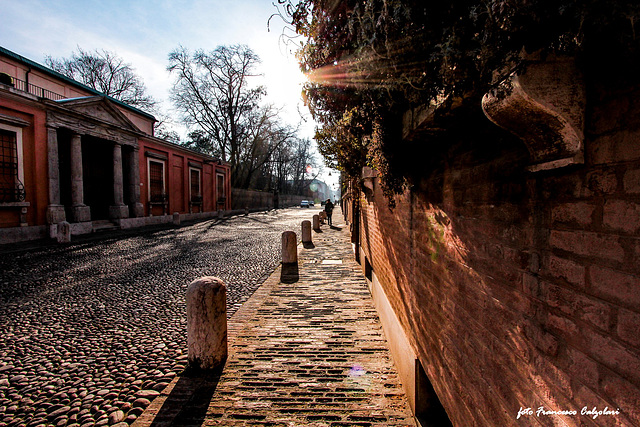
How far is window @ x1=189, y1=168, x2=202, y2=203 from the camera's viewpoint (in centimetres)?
2441

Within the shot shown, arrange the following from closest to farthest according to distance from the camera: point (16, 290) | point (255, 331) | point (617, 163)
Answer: point (617, 163), point (255, 331), point (16, 290)

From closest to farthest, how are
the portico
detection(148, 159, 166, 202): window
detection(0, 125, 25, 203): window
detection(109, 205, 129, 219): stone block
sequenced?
1. detection(0, 125, 25, 203): window
2. the portico
3. detection(109, 205, 129, 219): stone block
4. detection(148, 159, 166, 202): window

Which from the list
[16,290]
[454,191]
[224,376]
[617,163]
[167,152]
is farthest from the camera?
[167,152]

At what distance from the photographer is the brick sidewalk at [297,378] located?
2.42m

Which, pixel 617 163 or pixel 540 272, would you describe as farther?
pixel 540 272

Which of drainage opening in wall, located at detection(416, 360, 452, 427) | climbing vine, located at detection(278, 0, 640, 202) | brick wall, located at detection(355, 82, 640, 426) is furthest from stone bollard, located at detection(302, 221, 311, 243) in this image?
brick wall, located at detection(355, 82, 640, 426)

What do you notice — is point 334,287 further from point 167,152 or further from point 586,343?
point 167,152

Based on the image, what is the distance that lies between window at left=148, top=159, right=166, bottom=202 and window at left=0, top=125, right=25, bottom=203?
26.3ft

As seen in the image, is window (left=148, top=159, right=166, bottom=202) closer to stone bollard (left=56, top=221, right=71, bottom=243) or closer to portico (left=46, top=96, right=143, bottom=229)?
portico (left=46, top=96, right=143, bottom=229)

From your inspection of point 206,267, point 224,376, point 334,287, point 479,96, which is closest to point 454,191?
point 479,96

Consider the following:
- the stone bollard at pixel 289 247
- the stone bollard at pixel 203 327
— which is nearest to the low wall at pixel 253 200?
the stone bollard at pixel 289 247

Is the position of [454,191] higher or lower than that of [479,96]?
lower

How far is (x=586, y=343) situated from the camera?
87 centimetres

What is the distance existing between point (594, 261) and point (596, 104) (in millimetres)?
459
